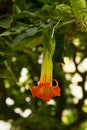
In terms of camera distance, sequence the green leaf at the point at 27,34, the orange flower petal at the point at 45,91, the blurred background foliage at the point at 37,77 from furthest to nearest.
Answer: the blurred background foliage at the point at 37,77, the orange flower petal at the point at 45,91, the green leaf at the point at 27,34

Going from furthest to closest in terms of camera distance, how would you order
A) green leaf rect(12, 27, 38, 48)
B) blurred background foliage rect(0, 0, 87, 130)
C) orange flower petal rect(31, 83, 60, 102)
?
1. blurred background foliage rect(0, 0, 87, 130)
2. orange flower petal rect(31, 83, 60, 102)
3. green leaf rect(12, 27, 38, 48)

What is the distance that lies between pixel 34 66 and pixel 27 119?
0.91 ft

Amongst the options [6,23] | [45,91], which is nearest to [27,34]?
[6,23]

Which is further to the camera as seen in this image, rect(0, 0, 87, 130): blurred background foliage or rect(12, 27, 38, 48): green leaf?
rect(0, 0, 87, 130): blurred background foliage

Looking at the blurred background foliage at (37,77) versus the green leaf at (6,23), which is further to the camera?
the blurred background foliage at (37,77)

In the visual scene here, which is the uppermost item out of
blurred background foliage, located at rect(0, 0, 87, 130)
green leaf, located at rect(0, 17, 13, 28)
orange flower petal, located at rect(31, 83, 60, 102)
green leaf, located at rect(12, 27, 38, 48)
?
green leaf, located at rect(12, 27, 38, 48)

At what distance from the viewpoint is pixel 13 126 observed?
2.04 metres

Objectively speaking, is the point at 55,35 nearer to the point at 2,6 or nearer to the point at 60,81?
the point at 2,6

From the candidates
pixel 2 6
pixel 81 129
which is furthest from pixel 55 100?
pixel 2 6

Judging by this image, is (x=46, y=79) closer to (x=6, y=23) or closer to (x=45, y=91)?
(x=45, y=91)

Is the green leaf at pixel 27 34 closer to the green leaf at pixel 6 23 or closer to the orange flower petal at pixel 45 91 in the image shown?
the green leaf at pixel 6 23

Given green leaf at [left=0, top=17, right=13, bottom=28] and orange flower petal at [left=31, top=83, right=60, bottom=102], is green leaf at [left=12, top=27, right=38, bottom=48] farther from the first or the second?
orange flower petal at [left=31, top=83, right=60, bottom=102]

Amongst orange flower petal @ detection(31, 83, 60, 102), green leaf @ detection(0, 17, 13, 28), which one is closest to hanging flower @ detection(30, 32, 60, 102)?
orange flower petal @ detection(31, 83, 60, 102)

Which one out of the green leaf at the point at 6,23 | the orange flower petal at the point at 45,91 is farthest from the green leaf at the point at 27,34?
the orange flower petal at the point at 45,91
